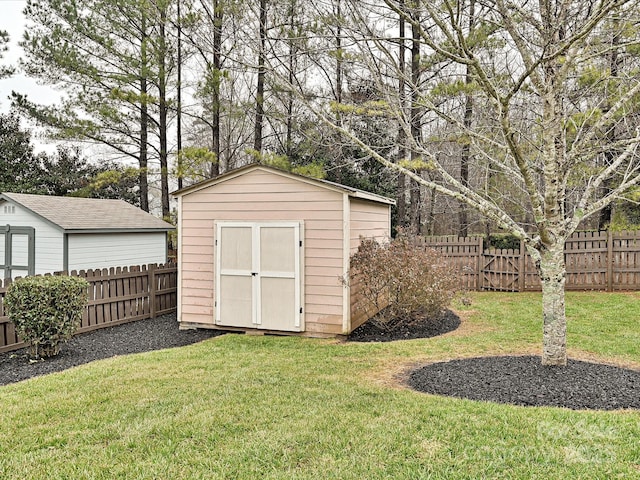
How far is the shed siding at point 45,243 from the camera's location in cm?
1030

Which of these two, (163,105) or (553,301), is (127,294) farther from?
(163,105)

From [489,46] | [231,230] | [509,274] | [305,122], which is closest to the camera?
[489,46]

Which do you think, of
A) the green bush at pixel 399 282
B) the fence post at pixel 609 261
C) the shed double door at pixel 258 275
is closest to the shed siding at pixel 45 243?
the shed double door at pixel 258 275

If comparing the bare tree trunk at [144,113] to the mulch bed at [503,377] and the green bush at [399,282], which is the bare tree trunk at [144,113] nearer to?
the mulch bed at [503,377]

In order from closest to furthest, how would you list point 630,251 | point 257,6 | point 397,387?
point 397,387 → point 257,6 → point 630,251

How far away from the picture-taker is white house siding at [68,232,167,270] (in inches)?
415

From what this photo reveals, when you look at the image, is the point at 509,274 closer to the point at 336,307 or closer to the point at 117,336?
the point at 336,307

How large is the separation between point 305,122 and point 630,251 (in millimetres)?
9371

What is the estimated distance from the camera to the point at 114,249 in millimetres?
11578

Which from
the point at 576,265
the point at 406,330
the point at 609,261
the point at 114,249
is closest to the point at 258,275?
the point at 406,330

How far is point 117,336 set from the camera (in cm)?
783

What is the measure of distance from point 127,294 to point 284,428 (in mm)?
6460

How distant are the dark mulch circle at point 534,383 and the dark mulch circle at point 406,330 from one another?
1.98m

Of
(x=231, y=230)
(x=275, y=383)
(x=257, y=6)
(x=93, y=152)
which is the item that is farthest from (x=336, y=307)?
(x=93, y=152)
